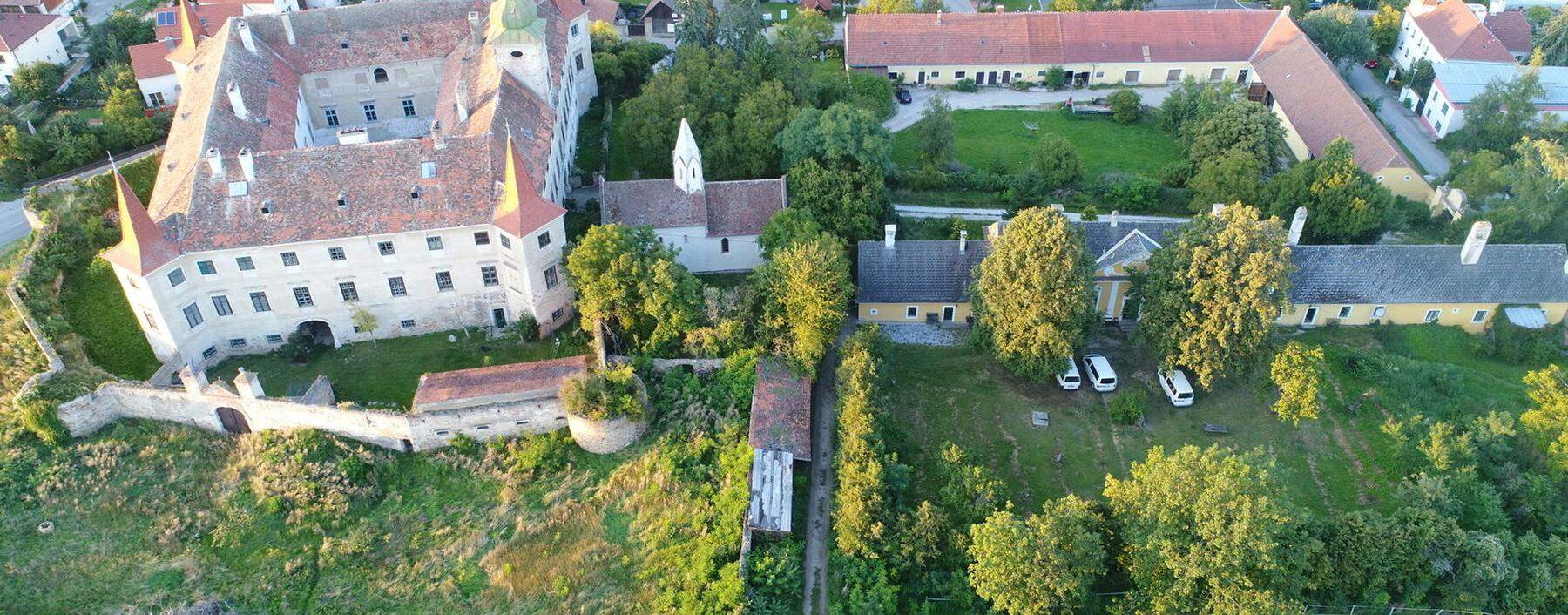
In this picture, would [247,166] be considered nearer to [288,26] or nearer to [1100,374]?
[288,26]

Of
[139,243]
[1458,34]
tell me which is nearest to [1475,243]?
[1458,34]

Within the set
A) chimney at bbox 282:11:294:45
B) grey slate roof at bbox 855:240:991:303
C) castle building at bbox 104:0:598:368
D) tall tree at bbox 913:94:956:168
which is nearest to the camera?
castle building at bbox 104:0:598:368

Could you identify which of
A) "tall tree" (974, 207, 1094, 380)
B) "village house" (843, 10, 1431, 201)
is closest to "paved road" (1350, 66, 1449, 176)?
"village house" (843, 10, 1431, 201)

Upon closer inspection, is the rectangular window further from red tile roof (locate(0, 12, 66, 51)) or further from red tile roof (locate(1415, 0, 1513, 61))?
red tile roof (locate(1415, 0, 1513, 61))

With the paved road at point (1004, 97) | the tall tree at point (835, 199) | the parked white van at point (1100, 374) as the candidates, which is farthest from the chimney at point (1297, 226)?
the paved road at point (1004, 97)

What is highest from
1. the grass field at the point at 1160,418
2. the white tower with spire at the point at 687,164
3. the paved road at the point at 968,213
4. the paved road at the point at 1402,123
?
the white tower with spire at the point at 687,164

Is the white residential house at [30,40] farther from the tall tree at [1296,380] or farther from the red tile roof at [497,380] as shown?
the tall tree at [1296,380]

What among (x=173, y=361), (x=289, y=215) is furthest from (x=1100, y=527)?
(x=173, y=361)
